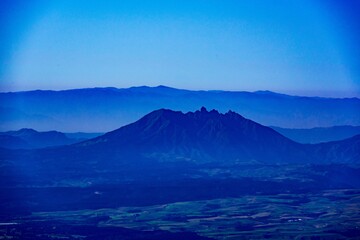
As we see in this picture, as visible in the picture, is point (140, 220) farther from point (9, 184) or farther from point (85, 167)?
point (85, 167)

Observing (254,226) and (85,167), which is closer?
(254,226)

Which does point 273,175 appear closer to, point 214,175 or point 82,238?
point 214,175

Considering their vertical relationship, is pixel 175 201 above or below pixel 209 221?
above

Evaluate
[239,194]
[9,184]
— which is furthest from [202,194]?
[9,184]

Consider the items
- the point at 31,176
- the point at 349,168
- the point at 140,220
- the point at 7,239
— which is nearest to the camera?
the point at 7,239

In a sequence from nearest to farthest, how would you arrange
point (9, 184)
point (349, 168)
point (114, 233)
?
point (114, 233), point (9, 184), point (349, 168)

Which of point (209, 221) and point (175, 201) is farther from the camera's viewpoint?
point (175, 201)

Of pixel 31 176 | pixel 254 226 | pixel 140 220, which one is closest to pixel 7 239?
pixel 140 220

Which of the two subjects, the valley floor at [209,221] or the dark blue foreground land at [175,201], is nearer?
the valley floor at [209,221]

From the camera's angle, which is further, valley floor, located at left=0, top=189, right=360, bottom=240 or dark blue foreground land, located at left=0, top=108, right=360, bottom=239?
dark blue foreground land, located at left=0, top=108, right=360, bottom=239
